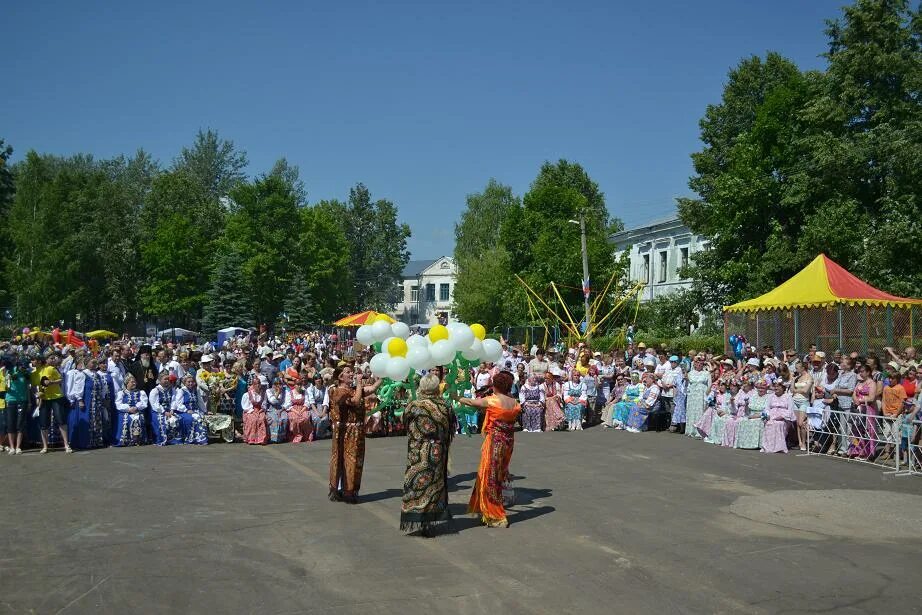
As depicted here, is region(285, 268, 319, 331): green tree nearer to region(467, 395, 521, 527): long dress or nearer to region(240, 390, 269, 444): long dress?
region(240, 390, 269, 444): long dress

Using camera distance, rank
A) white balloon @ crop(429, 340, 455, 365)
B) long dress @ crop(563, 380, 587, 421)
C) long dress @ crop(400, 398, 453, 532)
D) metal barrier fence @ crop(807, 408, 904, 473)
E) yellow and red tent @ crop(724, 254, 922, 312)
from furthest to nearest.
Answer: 1. yellow and red tent @ crop(724, 254, 922, 312)
2. long dress @ crop(563, 380, 587, 421)
3. metal barrier fence @ crop(807, 408, 904, 473)
4. white balloon @ crop(429, 340, 455, 365)
5. long dress @ crop(400, 398, 453, 532)

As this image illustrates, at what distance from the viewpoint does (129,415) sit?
607 inches

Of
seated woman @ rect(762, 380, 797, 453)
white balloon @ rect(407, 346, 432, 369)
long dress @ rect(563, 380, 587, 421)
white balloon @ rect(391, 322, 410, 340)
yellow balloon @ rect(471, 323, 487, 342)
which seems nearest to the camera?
white balloon @ rect(407, 346, 432, 369)

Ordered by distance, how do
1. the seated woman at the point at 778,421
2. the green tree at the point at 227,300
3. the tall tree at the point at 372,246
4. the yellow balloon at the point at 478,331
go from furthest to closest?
the tall tree at the point at 372,246 → the green tree at the point at 227,300 → the seated woman at the point at 778,421 → the yellow balloon at the point at 478,331

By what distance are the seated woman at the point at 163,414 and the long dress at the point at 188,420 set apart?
0.10m

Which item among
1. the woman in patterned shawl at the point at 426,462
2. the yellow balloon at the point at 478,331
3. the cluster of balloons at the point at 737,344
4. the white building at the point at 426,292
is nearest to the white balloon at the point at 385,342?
the yellow balloon at the point at 478,331

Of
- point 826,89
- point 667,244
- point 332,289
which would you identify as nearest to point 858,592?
point 826,89

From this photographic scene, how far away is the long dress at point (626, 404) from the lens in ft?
63.3

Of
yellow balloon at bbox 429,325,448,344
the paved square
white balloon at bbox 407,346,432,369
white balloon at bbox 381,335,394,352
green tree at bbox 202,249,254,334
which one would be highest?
green tree at bbox 202,249,254,334

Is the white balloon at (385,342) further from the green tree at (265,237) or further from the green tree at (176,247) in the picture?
the green tree at (176,247)

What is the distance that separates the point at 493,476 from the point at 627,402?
35.2 ft

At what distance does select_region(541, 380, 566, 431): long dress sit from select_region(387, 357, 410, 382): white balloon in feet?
31.9

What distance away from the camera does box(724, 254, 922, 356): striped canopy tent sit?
2177 centimetres

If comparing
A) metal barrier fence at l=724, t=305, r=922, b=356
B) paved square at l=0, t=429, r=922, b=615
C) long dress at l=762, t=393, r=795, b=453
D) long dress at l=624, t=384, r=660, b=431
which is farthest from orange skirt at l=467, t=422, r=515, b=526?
metal barrier fence at l=724, t=305, r=922, b=356
